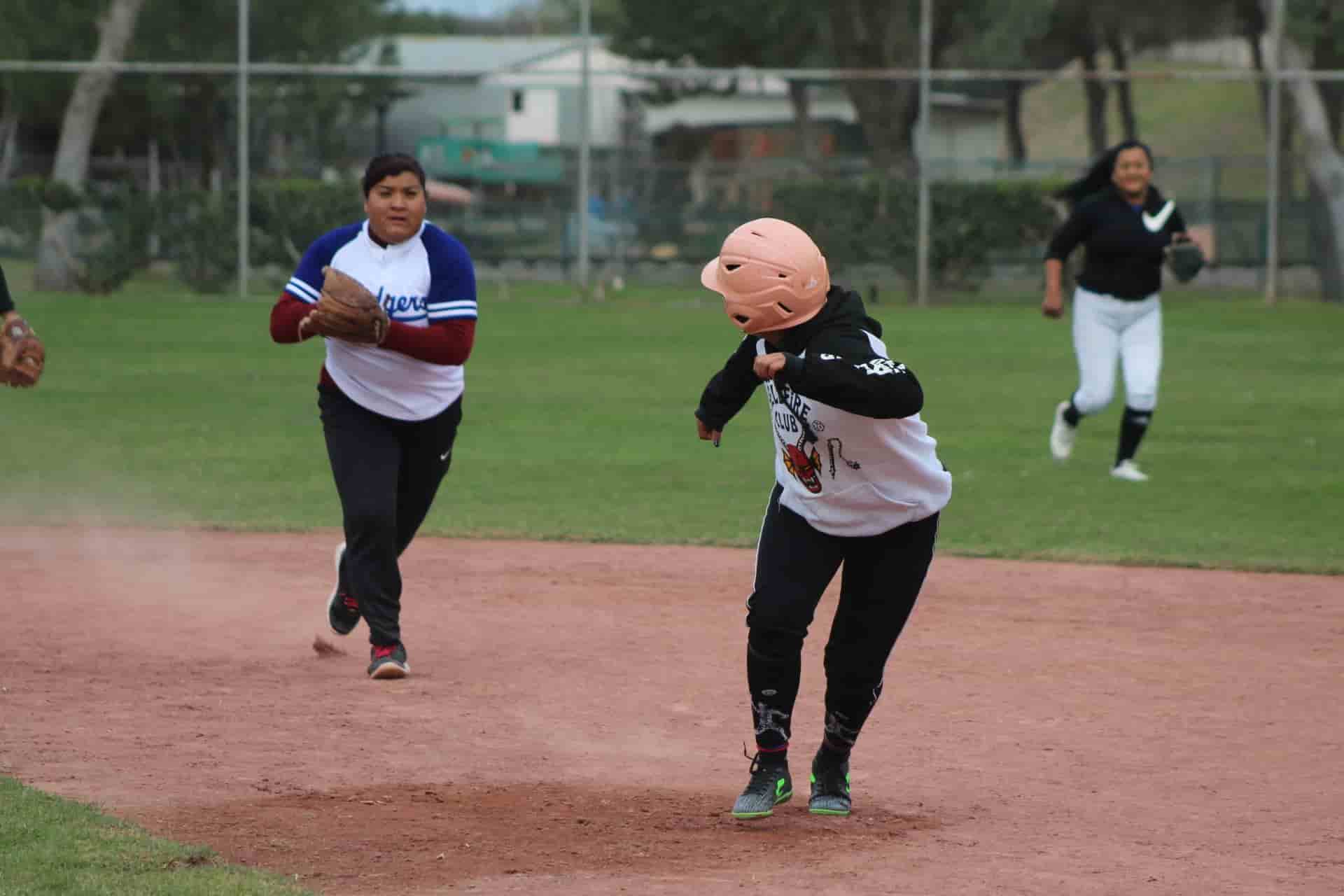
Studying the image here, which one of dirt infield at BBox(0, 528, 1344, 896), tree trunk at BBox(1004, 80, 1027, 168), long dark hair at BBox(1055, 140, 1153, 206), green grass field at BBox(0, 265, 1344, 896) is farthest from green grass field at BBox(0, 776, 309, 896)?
tree trunk at BBox(1004, 80, 1027, 168)

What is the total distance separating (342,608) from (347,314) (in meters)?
1.37

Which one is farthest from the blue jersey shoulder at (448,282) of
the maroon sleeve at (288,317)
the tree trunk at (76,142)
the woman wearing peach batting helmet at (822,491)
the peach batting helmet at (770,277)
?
the tree trunk at (76,142)

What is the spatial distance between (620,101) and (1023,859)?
82.5ft

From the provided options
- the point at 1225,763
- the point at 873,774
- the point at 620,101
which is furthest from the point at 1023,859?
the point at 620,101

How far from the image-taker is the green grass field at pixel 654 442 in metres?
11.0

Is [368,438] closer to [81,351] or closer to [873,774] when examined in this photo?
[873,774]

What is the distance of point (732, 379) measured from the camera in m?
5.23

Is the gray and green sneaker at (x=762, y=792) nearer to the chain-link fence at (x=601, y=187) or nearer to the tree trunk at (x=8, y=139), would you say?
the chain-link fence at (x=601, y=187)

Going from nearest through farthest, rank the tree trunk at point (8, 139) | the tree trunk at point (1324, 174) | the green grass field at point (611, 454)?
the green grass field at point (611, 454), the tree trunk at point (1324, 174), the tree trunk at point (8, 139)

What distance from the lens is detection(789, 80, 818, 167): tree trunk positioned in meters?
30.4

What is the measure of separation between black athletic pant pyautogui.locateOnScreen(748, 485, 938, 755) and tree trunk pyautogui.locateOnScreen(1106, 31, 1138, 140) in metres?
30.8

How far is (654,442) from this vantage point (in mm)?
14602

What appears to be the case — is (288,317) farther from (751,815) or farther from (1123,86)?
(1123,86)

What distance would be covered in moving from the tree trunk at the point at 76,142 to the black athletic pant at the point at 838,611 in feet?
83.5
